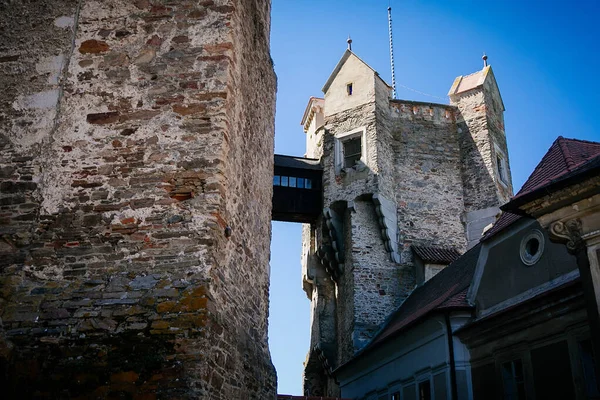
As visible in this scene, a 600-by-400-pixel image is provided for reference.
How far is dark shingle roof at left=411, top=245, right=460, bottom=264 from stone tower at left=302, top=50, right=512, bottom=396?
0.22 ft

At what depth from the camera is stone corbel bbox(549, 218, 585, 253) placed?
279 inches

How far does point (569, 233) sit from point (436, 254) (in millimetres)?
13256

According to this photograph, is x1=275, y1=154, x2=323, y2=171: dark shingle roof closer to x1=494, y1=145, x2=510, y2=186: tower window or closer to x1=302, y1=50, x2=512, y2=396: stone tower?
x1=302, y1=50, x2=512, y2=396: stone tower

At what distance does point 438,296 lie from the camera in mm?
15188

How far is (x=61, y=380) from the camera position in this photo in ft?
20.0

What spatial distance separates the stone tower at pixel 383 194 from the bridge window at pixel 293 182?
2.45 feet

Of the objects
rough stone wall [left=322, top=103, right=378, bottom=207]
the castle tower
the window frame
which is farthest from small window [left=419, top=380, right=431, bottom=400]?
the window frame

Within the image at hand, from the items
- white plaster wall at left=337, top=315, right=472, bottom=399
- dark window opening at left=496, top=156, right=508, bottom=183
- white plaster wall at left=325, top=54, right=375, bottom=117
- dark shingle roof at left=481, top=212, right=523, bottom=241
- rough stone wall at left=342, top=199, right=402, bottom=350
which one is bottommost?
white plaster wall at left=337, top=315, right=472, bottom=399

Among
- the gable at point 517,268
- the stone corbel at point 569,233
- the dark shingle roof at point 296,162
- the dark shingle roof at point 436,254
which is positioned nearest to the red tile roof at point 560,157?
the gable at point 517,268

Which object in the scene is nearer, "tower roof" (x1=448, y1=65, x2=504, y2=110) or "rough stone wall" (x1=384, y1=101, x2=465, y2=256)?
"rough stone wall" (x1=384, y1=101, x2=465, y2=256)

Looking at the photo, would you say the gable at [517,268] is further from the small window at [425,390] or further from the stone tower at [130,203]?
the stone tower at [130,203]

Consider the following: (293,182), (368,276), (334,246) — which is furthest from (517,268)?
(293,182)

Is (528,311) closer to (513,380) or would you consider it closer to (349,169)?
(513,380)

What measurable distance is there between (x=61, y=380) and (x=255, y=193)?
3.51 metres
